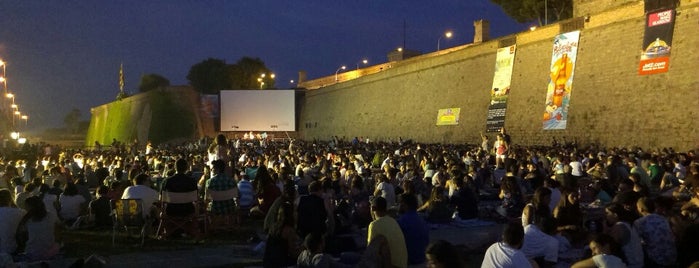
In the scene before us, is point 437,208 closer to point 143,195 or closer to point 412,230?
point 412,230

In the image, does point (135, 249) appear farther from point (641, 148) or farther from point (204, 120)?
point (204, 120)

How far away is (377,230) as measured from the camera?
5.70 meters

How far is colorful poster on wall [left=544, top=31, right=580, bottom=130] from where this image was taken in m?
23.7

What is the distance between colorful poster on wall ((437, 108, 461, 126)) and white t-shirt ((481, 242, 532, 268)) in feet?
88.3

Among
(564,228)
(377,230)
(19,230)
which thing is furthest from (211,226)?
(564,228)

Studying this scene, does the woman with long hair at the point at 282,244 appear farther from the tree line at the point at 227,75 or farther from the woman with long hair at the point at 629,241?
the tree line at the point at 227,75

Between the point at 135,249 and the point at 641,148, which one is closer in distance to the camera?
the point at 135,249

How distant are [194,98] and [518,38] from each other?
3175 centimetres

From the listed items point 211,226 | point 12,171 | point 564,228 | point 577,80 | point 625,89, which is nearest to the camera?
point 564,228

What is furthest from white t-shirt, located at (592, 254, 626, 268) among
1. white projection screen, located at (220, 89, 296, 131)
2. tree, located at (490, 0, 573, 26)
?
white projection screen, located at (220, 89, 296, 131)

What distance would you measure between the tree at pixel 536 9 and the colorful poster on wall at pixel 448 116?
1308 cm

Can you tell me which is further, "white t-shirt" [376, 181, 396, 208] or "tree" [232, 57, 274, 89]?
"tree" [232, 57, 274, 89]

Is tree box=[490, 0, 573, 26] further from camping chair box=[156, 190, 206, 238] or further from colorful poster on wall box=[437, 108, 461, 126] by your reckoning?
camping chair box=[156, 190, 206, 238]

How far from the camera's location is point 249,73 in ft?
256
